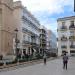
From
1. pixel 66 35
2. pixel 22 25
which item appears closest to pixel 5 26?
pixel 22 25

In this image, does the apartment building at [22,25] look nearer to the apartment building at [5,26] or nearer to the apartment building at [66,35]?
Result: the apartment building at [66,35]

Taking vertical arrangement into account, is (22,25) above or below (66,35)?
above

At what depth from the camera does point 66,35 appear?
98.7 m

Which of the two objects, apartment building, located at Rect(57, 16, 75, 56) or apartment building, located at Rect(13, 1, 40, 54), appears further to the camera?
apartment building, located at Rect(57, 16, 75, 56)

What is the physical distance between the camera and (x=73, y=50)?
9550cm

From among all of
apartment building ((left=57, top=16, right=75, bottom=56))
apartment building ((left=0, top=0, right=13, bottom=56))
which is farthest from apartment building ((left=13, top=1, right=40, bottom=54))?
apartment building ((left=0, top=0, right=13, bottom=56))

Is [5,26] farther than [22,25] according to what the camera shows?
No

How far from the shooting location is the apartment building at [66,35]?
96.7 metres

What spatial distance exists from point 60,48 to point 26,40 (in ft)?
67.7

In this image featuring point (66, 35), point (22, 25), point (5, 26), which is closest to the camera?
→ point (5, 26)

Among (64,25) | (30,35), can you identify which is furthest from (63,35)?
(30,35)

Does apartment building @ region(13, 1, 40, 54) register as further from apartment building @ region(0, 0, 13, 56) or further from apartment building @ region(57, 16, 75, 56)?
apartment building @ region(0, 0, 13, 56)

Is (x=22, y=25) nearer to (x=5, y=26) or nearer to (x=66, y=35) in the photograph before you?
(x=5, y=26)

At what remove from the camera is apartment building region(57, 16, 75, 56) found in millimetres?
96688
